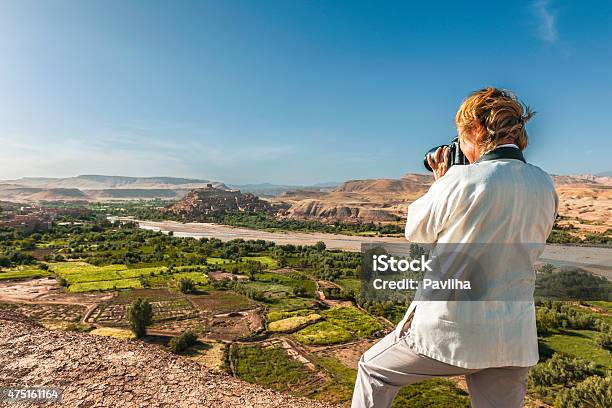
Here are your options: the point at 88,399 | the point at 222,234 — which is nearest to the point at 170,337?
the point at 88,399

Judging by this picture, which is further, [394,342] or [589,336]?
[589,336]

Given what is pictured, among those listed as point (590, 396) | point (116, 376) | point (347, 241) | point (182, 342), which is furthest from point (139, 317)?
point (347, 241)

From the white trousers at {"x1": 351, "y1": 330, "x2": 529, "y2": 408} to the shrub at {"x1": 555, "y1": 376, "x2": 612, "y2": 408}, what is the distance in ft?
33.9

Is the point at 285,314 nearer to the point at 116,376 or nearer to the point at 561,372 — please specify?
the point at 561,372

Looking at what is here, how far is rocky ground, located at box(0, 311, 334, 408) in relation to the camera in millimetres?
2820

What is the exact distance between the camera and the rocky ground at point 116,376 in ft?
9.25

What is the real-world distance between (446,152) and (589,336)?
72.8 ft

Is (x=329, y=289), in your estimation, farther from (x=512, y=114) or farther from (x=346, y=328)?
(x=512, y=114)

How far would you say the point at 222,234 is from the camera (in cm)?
5631

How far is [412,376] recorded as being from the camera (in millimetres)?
1231

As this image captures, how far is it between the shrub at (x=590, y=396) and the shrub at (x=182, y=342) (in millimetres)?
13109

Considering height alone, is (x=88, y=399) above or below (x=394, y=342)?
below

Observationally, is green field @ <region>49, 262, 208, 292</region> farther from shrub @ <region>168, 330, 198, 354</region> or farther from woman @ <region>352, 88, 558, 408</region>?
woman @ <region>352, 88, 558, 408</region>

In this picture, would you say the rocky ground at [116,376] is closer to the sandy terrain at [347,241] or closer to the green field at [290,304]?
the sandy terrain at [347,241]
